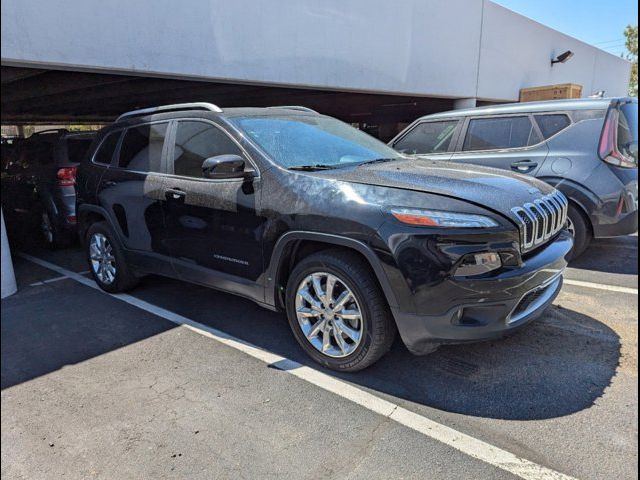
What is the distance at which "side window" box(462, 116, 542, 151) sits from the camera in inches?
223

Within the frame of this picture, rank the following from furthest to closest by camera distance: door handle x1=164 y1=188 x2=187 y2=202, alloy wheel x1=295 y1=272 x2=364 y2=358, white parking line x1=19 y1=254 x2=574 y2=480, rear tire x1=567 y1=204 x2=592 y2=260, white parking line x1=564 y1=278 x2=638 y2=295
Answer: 1. rear tire x1=567 y1=204 x2=592 y2=260
2. white parking line x1=564 y1=278 x2=638 y2=295
3. door handle x1=164 y1=188 x2=187 y2=202
4. alloy wheel x1=295 y1=272 x2=364 y2=358
5. white parking line x1=19 y1=254 x2=574 y2=480

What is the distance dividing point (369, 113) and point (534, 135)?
14.2 metres

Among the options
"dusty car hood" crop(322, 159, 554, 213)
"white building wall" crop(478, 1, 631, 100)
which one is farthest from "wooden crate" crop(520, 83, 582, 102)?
"dusty car hood" crop(322, 159, 554, 213)

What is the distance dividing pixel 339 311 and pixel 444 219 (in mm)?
926

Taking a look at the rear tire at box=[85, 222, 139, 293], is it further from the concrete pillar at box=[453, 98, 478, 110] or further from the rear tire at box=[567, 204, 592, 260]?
the concrete pillar at box=[453, 98, 478, 110]

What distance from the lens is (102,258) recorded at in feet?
16.5

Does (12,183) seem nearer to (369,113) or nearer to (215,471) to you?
(215,471)

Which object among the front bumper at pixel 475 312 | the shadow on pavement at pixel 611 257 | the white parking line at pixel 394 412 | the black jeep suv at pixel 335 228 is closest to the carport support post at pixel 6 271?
the black jeep suv at pixel 335 228

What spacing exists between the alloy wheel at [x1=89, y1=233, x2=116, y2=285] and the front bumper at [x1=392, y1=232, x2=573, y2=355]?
3386 millimetres

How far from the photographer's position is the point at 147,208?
430 centimetres

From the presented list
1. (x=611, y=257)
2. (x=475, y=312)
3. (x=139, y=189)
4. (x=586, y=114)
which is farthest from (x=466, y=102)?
(x=475, y=312)

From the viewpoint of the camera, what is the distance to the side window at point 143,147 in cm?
431

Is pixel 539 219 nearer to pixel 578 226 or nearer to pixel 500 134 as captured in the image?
pixel 578 226

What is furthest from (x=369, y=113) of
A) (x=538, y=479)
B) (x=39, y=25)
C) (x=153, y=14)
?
(x=538, y=479)
